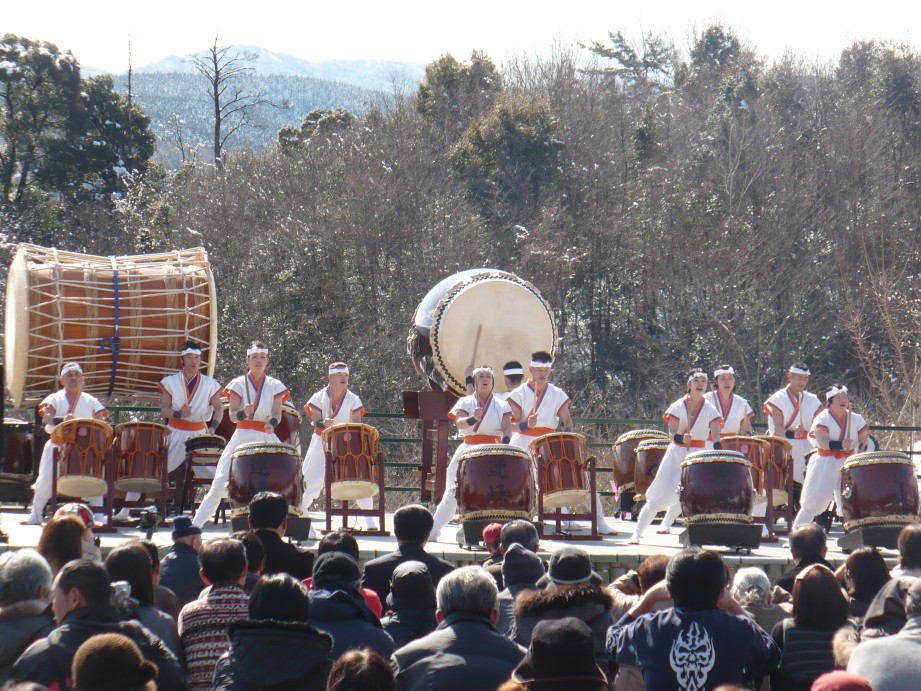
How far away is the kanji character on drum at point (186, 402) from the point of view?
11680 mm

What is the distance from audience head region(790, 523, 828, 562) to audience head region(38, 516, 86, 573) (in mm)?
3060

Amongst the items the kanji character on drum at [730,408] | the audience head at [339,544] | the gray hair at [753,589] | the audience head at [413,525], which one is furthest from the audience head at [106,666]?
the kanji character on drum at [730,408]

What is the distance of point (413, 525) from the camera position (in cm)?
621

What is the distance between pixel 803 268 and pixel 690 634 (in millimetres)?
26758

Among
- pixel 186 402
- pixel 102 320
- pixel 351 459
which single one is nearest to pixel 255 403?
pixel 186 402

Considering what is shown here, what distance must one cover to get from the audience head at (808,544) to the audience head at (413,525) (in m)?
1.64

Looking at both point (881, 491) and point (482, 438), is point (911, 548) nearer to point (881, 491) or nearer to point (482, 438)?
point (881, 491)

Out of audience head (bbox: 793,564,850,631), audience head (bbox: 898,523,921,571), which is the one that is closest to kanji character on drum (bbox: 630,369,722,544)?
audience head (bbox: 898,523,921,571)

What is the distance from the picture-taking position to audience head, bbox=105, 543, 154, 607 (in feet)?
16.4

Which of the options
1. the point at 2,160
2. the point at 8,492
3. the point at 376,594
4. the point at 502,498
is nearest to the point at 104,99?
the point at 2,160

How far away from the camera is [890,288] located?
2772 cm

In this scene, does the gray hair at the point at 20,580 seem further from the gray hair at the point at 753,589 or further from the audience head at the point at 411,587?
the gray hair at the point at 753,589

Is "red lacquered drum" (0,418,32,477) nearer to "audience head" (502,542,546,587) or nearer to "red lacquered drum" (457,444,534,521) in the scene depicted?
"red lacquered drum" (457,444,534,521)

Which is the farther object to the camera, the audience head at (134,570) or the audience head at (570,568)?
the audience head at (570,568)
